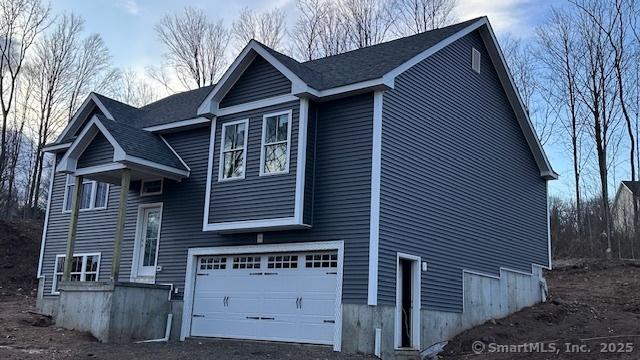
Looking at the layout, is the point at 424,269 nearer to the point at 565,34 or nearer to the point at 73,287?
the point at 73,287

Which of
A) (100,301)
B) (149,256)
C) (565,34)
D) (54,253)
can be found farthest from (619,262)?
(54,253)

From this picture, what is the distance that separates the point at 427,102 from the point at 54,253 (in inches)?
513

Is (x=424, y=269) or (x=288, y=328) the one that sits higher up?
(x=424, y=269)


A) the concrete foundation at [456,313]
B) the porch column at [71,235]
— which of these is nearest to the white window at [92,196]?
the porch column at [71,235]

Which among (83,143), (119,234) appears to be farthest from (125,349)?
(83,143)

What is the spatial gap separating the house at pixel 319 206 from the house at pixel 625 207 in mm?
14722

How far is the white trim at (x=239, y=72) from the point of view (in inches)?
565

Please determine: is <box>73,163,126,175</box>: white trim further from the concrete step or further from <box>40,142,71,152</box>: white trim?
the concrete step

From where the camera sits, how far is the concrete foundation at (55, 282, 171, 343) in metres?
14.3

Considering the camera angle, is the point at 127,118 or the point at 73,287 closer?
the point at 73,287

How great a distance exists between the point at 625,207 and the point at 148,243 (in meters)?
31.1

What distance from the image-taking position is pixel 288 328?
13875mm

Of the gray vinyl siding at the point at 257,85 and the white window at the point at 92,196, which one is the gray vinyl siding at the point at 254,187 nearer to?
the gray vinyl siding at the point at 257,85

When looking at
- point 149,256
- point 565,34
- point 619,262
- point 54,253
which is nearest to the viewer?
point 149,256
